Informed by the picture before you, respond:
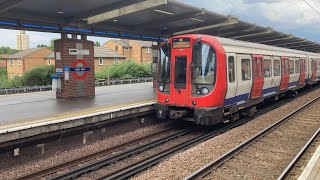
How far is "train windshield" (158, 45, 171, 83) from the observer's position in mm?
11922

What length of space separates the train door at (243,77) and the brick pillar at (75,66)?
6.68 m

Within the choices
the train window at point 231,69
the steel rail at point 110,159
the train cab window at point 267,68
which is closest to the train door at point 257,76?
the train cab window at point 267,68

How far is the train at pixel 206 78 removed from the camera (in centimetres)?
1088

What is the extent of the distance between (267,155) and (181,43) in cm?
471

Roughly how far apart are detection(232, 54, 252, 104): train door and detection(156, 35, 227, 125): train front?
1.26m

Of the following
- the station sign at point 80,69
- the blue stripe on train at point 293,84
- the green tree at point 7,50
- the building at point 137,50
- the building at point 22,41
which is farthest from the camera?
the building at point 22,41

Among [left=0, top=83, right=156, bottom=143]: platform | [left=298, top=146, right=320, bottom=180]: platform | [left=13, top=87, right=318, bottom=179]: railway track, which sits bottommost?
[left=13, top=87, right=318, bottom=179]: railway track

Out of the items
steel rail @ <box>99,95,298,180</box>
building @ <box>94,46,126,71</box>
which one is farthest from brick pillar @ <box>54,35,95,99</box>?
building @ <box>94,46,126,71</box>

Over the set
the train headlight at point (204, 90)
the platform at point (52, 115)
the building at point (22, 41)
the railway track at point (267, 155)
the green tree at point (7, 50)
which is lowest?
the railway track at point (267, 155)

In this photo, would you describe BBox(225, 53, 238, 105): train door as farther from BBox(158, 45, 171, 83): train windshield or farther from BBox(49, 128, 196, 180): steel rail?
BBox(49, 128, 196, 180): steel rail

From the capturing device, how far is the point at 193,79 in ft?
36.8

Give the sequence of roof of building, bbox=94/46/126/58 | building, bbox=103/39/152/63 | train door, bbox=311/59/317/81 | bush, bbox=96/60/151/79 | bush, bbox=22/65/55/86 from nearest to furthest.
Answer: train door, bbox=311/59/317/81 → bush, bbox=22/65/55/86 → bush, bbox=96/60/151/79 → roof of building, bbox=94/46/126/58 → building, bbox=103/39/152/63

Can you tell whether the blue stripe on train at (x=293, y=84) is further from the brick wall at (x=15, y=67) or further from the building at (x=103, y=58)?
the brick wall at (x=15, y=67)

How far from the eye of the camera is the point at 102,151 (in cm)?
942
